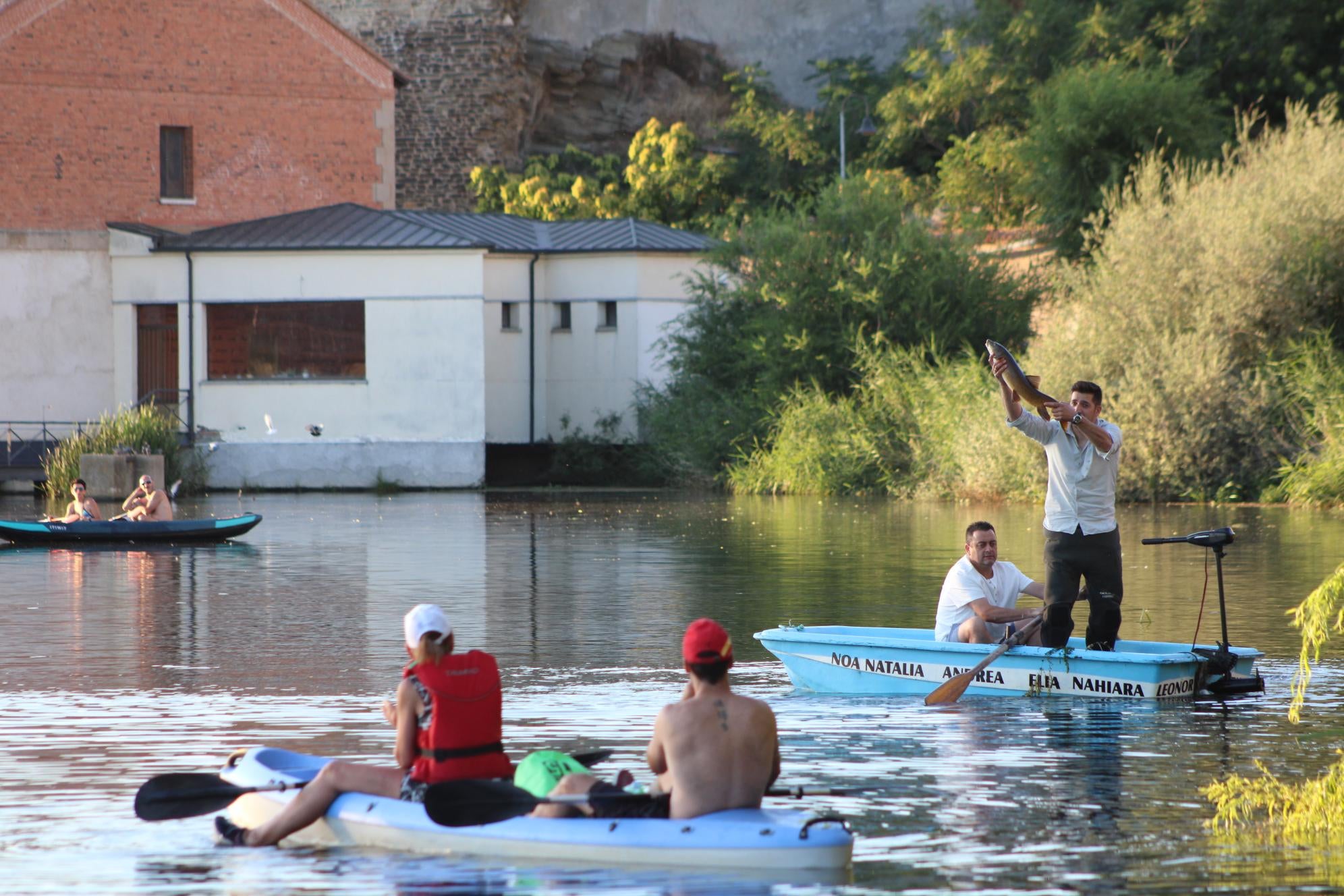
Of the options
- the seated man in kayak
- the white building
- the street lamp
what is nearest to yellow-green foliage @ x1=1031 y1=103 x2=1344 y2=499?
the street lamp

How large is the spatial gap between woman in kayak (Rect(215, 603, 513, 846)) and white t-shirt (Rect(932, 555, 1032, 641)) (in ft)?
16.6

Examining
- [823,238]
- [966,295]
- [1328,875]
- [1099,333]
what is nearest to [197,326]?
[823,238]

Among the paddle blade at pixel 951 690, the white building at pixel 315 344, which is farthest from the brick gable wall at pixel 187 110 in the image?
the paddle blade at pixel 951 690

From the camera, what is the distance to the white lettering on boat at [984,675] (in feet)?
41.4

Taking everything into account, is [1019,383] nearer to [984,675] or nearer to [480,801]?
[984,675]

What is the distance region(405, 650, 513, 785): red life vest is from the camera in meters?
8.36

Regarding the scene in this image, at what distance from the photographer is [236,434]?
4144 cm

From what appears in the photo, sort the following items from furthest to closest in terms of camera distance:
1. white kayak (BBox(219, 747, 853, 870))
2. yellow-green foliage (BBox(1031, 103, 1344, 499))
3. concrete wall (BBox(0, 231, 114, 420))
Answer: concrete wall (BBox(0, 231, 114, 420))
yellow-green foliage (BBox(1031, 103, 1344, 499))
white kayak (BBox(219, 747, 853, 870))

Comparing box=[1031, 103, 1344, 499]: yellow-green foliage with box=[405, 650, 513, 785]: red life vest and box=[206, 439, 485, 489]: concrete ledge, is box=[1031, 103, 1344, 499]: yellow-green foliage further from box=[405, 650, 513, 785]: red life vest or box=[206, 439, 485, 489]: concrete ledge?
box=[405, 650, 513, 785]: red life vest

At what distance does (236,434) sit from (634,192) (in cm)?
2144

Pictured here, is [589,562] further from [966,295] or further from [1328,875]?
[966,295]

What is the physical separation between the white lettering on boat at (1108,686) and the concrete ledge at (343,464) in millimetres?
30163

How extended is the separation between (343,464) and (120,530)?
15802 millimetres

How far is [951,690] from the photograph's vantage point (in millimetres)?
12406
